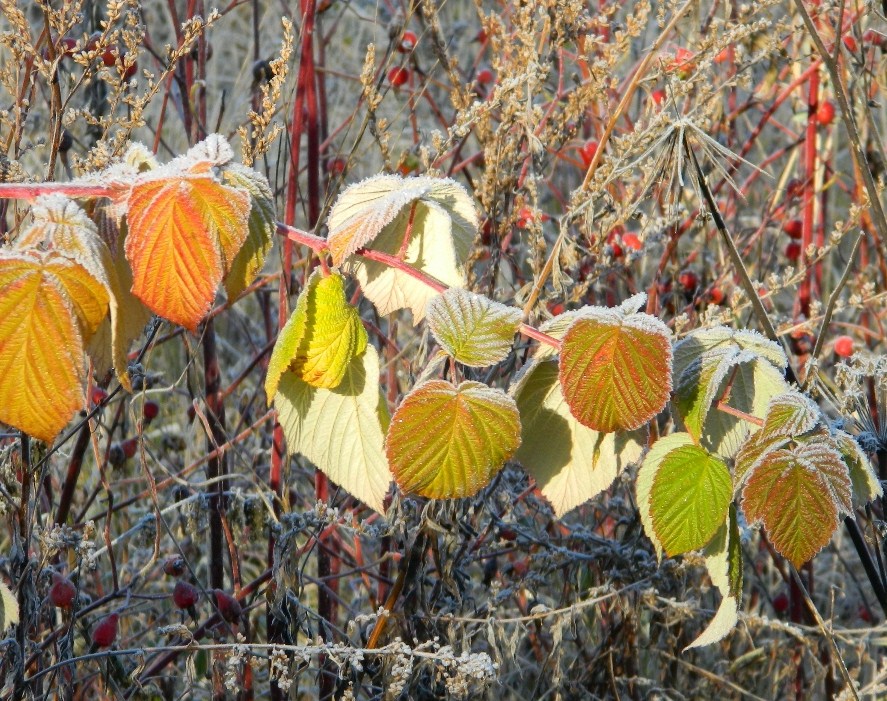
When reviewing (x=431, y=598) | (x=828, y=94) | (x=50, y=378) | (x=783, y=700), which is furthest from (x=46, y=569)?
(x=828, y=94)

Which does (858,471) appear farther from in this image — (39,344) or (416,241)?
(39,344)

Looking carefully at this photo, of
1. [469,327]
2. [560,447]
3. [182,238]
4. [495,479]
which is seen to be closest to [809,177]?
[495,479]

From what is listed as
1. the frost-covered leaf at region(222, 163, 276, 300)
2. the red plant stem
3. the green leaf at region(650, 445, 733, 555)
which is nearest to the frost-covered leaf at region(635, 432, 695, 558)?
the green leaf at region(650, 445, 733, 555)

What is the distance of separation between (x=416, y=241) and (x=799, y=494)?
0.40m

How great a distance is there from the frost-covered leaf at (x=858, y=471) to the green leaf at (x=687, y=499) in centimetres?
11

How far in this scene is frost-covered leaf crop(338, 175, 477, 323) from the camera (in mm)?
862

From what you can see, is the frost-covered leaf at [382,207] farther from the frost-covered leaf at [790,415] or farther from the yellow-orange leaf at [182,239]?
the frost-covered leaf at [790,415]

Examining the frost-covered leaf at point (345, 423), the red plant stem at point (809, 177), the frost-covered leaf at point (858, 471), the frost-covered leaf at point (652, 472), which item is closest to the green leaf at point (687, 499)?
the frost-covered leaf at point (652, 472)

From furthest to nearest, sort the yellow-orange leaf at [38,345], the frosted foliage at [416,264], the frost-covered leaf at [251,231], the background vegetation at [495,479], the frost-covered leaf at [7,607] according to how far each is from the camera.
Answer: the background vegetation at [495,479] < the frost-covered leaf at [7,607] < the frosted foliage at [416,264] < the frost-covered leaf at [251,231] < the yellow-orange leaf at [38,345]

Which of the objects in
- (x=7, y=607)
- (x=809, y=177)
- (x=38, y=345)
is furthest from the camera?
(x=809, y=177)

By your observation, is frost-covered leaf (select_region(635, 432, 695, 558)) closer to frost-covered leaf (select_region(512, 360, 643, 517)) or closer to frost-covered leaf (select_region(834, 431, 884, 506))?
frost-covered leaf (select_region(512, 360, 643, 517))

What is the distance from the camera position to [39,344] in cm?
66

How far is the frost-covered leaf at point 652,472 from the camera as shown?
838 mm

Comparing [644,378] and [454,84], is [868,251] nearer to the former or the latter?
[454,84]
